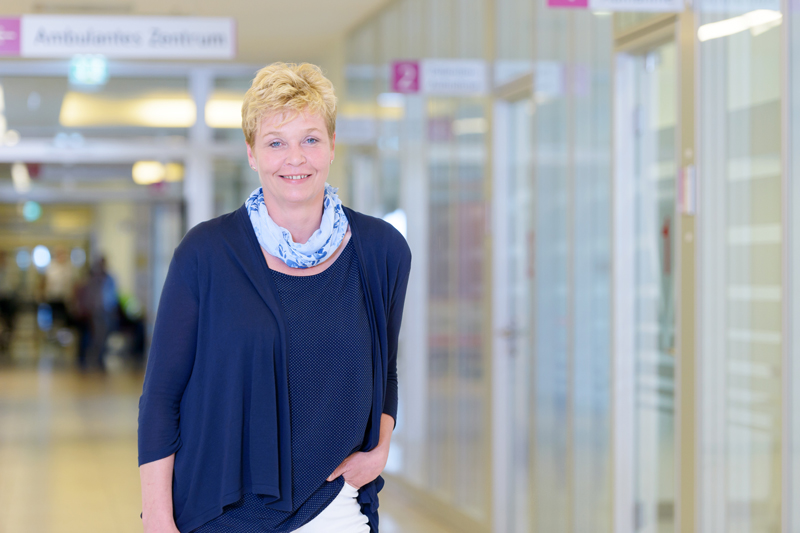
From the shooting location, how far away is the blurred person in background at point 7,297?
17.7m

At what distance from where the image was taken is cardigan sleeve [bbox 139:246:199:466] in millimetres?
1771

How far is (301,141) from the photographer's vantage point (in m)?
1.83

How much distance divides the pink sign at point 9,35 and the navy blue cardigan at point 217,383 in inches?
183

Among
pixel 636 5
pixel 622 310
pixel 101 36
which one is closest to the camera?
pixel 636 5

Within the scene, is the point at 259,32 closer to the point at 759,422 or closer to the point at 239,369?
the point at 759,422

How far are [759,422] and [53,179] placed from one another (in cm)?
1280

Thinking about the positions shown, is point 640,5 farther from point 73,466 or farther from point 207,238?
point 73,466

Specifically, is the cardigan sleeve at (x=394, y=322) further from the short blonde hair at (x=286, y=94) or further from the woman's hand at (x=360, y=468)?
the short blonde hair at (x=286, y=94)

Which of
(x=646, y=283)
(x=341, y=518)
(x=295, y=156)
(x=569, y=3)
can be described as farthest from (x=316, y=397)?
(x=646, y=283)

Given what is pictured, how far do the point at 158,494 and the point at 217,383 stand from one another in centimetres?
26

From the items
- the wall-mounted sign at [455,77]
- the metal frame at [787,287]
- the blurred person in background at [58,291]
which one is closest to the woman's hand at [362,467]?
the metal frame at [787,287]

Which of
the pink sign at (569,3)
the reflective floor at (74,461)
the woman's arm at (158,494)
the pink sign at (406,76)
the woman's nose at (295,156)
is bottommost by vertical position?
the reflective floor at (74,461)

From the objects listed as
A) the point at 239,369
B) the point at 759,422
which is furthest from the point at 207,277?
the point at 759,422

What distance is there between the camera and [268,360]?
5.79ft
